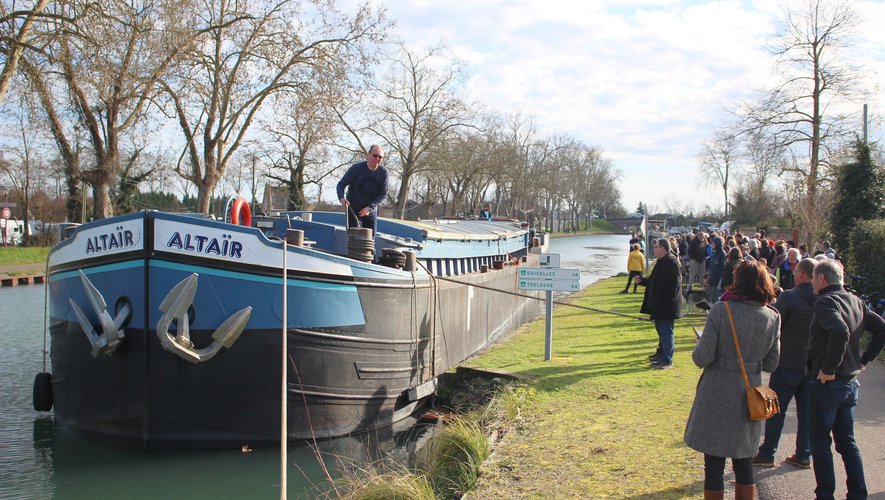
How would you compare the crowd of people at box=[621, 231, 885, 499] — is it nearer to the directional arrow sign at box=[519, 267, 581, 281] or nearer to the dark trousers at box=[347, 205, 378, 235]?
the directional arrow sign at box=[519, 267, 581, 281]

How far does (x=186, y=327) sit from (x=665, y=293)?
5.93m

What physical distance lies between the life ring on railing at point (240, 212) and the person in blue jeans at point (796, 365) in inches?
243

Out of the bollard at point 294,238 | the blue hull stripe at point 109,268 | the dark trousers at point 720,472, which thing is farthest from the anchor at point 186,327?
the dark trousers at point 720,472

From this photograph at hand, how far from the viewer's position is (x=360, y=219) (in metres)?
10.2

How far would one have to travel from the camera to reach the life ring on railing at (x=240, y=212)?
359 inches

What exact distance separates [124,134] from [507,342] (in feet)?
76.6

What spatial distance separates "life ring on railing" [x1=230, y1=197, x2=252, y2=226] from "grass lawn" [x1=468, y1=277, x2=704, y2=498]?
413 cm

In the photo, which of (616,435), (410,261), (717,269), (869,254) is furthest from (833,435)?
(717,269)

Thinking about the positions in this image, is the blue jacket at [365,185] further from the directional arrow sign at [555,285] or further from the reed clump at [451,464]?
the reed clump at [451,464]

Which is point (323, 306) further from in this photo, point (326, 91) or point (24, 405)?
point (326, 91)

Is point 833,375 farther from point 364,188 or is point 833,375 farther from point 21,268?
point 21,268

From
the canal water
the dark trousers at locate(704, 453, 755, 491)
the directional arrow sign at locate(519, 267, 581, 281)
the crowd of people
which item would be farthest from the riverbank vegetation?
the canal water

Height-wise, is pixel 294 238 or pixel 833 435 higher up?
pixel 294 238

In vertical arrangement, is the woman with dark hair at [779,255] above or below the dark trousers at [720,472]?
above
